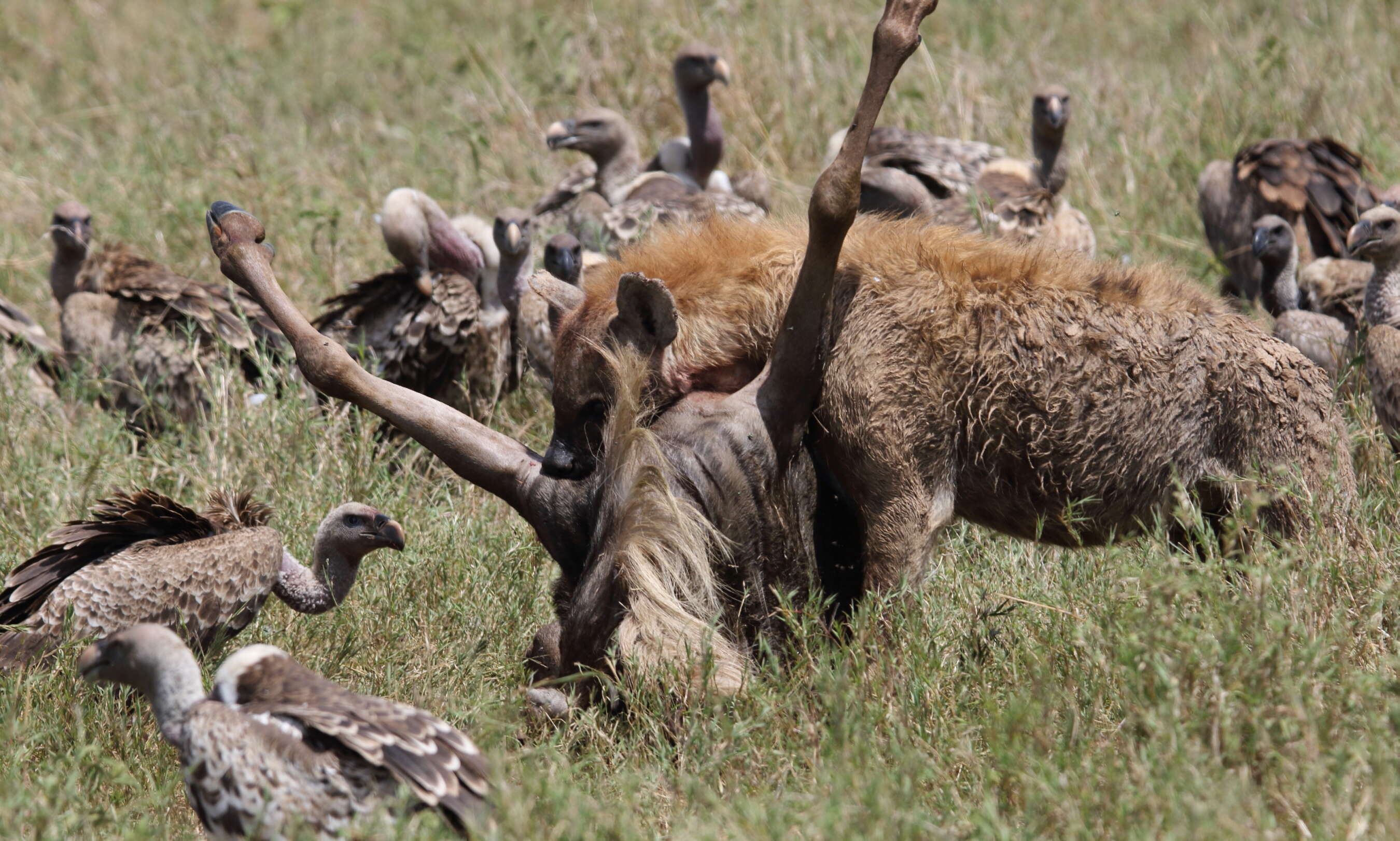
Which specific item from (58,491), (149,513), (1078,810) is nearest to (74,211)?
(58,491)

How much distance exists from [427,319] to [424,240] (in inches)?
17.6

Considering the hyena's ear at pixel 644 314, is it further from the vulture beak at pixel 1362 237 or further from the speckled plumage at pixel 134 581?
the vulture beak at pixel 1362 237

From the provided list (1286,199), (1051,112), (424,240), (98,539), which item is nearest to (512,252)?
(424,240)

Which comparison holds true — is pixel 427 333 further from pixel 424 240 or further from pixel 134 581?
pixel 134 581

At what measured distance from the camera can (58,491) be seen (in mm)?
5715

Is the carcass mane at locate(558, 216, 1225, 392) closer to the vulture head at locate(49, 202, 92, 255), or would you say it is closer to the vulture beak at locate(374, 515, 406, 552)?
the vulture beak at locate(374, 515, 406, 552)

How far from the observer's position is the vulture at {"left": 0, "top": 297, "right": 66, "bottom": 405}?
6723 mm

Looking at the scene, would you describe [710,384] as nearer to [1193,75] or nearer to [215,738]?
[215,738]

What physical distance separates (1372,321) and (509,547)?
3.53m

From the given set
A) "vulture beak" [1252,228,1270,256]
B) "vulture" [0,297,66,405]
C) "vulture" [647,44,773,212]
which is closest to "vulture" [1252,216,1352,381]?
"vulture beak" [1252,228,1270,256]

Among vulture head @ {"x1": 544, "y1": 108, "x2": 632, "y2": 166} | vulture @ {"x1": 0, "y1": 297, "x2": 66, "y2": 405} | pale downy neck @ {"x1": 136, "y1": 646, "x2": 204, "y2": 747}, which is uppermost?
pale downy neck @ {"x1": 136, "y1": 646, "x2": 204, "y2": 747}

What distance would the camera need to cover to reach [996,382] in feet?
11.5

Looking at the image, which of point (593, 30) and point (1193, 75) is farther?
point (593, 30)

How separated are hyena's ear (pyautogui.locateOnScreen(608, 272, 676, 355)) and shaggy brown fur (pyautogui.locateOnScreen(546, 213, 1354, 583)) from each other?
54mm
